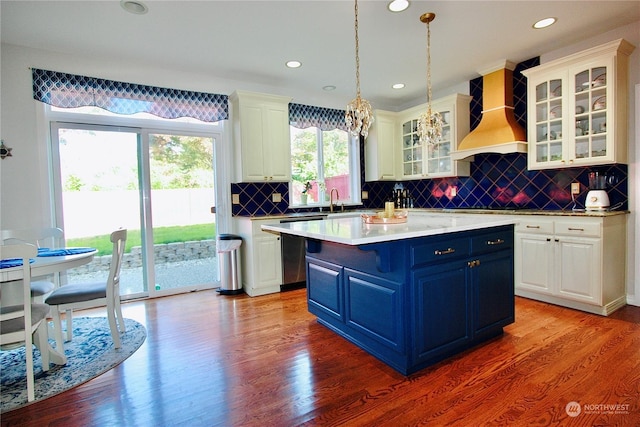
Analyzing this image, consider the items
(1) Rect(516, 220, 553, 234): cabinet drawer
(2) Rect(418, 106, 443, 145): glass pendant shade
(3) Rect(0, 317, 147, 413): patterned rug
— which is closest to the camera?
(3) Rect(0, 317, 147, 413): patterned rug

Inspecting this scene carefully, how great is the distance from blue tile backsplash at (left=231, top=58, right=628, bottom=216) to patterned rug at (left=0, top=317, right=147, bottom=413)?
6.50 feet

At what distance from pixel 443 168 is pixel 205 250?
3368 mm

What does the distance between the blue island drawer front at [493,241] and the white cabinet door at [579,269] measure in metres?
1.00

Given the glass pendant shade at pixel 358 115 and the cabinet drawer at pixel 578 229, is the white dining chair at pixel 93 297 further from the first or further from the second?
the cabinet drawer at pixel 578 229

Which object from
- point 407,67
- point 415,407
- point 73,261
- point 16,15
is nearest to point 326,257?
point 415,407

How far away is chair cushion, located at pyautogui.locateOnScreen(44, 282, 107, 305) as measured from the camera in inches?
94.4

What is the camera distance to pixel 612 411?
1.69 metres

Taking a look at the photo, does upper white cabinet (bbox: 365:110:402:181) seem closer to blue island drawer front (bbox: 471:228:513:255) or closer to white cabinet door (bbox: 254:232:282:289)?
white cabinet door (bbox: 254:232:282:289)

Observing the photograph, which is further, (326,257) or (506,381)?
(326,257)

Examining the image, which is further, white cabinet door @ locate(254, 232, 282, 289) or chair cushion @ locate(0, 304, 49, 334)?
white cabinet door @ locate(254, 232, 282, 289)

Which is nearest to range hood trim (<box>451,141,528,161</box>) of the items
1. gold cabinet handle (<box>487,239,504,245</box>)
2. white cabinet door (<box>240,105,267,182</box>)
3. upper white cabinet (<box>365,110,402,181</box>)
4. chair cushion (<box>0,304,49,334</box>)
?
upper white cabinet (<box>365,110,402,181</box>)

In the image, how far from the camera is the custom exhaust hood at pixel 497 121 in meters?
3.71

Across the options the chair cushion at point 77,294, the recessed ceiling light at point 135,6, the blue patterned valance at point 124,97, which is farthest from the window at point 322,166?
the chair cushion at point 77,294

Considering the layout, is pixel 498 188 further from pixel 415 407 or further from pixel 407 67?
pixel 415 407
